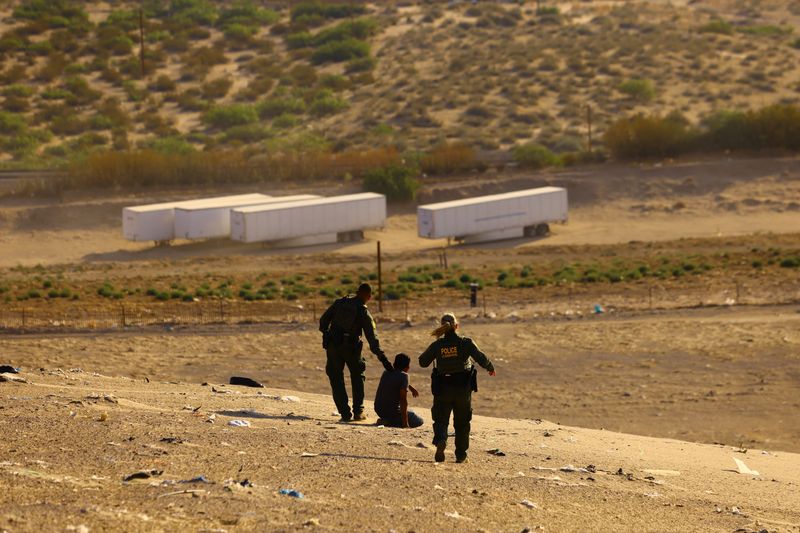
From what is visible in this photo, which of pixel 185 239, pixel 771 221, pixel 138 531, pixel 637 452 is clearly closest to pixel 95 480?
pixel 138 531

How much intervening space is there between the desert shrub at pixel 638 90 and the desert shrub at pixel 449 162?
58.0 feet

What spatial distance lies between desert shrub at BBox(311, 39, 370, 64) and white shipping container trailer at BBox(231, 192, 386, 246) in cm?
3886

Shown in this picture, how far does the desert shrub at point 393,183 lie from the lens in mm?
59031

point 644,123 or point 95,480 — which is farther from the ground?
point 644,123

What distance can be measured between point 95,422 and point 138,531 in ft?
15.5

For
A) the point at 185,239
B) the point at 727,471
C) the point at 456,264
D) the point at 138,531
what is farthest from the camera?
the point at 185,239

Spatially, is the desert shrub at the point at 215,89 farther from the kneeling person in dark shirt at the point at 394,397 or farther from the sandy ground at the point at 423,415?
the kneeling person in dark shirt at the point at 394,397

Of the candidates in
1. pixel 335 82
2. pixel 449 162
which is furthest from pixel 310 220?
pixel 335 82

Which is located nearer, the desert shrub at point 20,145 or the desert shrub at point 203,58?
the desert shrub at point 20,145

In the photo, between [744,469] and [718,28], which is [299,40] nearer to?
[718,28]

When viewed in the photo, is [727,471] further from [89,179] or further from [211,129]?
[211,129]

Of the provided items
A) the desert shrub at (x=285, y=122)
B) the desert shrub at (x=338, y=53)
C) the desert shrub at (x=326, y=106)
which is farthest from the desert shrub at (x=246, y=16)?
the desert shrub at (x=285, y=122)

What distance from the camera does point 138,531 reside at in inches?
415

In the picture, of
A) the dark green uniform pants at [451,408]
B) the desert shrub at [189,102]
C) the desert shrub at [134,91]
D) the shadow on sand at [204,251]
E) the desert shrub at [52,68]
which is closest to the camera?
the dark green uniform pants at [451,408]
